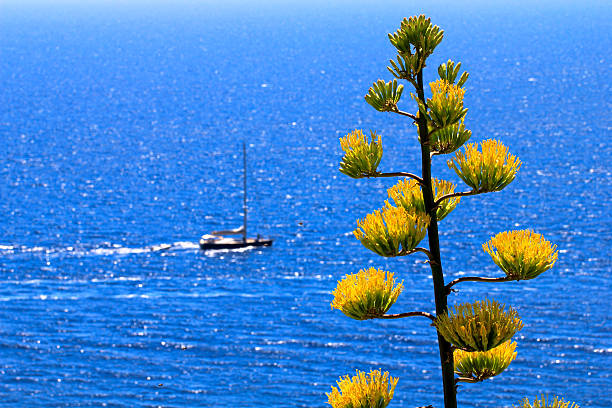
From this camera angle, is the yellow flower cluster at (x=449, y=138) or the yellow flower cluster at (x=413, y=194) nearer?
the yellow flower cluster at (x=449, y=138)

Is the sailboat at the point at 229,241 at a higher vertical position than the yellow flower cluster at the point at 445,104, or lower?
higher

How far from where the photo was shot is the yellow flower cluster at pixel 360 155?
1386 centimetres

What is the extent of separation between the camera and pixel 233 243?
115438 mm

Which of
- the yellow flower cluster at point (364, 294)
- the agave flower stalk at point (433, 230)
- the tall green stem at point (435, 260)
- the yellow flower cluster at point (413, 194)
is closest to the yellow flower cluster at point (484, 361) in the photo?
the agave flower stalk at point (433, 230)

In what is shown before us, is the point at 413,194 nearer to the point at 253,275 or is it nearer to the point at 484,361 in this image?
the point at 484,361

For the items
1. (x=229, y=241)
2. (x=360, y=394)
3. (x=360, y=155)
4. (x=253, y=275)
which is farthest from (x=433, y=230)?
(x=229, y=241)

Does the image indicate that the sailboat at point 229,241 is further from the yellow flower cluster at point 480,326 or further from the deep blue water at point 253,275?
the yellow flower cluster at point 480,326

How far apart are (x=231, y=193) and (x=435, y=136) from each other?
123932 millimetres

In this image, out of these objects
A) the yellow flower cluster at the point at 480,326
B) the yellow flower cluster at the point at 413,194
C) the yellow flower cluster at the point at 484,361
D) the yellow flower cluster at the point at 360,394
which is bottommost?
→ the yellow flower cluster at the point at 360,394

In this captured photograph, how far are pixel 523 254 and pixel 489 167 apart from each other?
127 cm

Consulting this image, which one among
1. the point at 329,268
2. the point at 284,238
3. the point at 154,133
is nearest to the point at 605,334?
the point at 329,268

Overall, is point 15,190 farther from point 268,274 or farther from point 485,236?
point 485,236

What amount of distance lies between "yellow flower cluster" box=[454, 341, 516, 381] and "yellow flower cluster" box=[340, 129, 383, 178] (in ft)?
9.81

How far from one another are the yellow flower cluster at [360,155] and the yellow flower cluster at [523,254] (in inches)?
78.7
